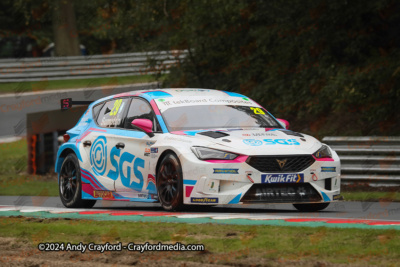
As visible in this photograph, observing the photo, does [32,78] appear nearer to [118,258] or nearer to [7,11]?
[7,11]

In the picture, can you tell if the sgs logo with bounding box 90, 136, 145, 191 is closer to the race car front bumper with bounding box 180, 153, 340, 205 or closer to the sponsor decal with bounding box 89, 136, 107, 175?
the sponsor decal with bounding box 89, 136, 107, 175

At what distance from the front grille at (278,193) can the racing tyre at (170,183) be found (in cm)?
76

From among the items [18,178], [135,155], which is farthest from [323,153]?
[18,178]

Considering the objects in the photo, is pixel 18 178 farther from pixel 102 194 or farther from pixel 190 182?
pixel 190 182

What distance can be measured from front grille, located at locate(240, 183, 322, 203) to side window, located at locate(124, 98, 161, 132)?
192 cm

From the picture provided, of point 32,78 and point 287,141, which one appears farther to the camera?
point 32,78

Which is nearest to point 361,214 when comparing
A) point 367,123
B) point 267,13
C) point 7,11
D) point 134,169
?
point 134,169

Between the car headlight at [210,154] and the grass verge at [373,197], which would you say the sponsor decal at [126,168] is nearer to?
the car headlight at [210,154]

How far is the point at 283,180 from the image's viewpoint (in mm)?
10453

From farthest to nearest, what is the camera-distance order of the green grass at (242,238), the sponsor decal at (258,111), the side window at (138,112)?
the sponsor decal at (258,111) < the side window at (138,112) < the green grass at (242,238)

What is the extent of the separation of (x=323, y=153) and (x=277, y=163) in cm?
78

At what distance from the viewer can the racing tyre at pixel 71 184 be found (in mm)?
12820

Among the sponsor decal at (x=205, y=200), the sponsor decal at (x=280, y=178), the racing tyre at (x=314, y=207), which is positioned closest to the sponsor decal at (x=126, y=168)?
the sponsor decal at (x=205, y=200)

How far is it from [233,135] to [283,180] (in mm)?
837
